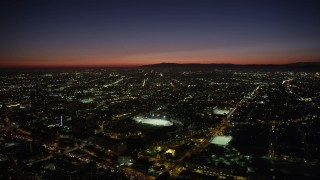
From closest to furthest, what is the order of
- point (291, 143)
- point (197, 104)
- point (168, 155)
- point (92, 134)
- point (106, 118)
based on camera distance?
point (168, 155), point (291, 143), point (92, 134), point (106, 118), point (197, 104)

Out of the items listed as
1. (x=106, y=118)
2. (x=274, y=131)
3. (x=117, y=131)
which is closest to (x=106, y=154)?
(x=117, y=131)

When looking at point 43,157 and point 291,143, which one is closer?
point 43,157

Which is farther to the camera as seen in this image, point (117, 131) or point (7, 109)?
point (7, 109)

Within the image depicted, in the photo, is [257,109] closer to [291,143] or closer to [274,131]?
[274,131]

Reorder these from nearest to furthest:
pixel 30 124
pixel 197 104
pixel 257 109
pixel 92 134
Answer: pixel 92 134 < pixel 30 124 < pixel 257 109 < pixel 197 104

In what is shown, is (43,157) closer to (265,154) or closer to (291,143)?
(265,154)

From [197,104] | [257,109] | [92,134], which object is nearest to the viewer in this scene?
[92,134]

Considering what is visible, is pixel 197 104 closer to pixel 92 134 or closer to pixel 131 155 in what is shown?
pixel 92 134

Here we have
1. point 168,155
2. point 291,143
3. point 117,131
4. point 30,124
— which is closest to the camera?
point 168,155

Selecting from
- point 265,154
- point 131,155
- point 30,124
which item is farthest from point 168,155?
point 30,124
